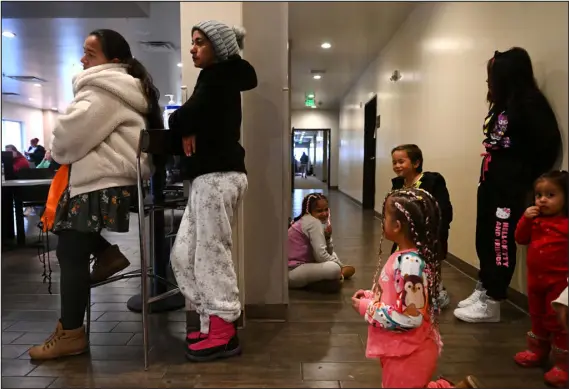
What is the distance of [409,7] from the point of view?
1.63 metres

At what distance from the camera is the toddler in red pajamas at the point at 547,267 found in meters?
1.08

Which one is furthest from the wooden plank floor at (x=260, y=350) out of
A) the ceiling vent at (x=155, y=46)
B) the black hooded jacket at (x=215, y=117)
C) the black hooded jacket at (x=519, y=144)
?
the ceiling vent at (x=155, y=46)

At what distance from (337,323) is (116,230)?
38.8 inches

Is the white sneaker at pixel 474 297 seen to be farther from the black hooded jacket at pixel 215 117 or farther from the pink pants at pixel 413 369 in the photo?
the black hooded jacket at pixel 215 117

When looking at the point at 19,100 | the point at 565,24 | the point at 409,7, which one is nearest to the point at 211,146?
the point at 19,100

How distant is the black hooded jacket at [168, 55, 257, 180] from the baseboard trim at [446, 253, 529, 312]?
1.11 m

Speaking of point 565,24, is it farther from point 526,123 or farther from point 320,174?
point 320,174

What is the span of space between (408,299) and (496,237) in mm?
936

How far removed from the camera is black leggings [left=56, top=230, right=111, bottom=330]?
153 centimetres

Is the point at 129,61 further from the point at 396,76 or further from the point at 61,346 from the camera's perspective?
the point at 396,76

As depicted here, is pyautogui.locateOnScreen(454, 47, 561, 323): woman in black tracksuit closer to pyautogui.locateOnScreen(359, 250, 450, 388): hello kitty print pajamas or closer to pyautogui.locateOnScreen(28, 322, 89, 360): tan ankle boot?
pyautogui.locateOnScreen(359, 250, 450, 388): hello kitty print pajamas

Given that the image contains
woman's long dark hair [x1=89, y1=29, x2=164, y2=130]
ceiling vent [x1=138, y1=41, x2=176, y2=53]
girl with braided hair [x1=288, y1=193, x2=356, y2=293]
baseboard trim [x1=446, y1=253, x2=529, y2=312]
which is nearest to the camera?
woman's long dark hair [x1=89, y1=29, x2=164, y2=130]

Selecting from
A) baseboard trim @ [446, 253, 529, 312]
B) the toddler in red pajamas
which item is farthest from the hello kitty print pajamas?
baseboard trim @ [446, 253, 529, 312]

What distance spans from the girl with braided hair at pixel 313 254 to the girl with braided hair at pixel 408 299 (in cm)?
122
